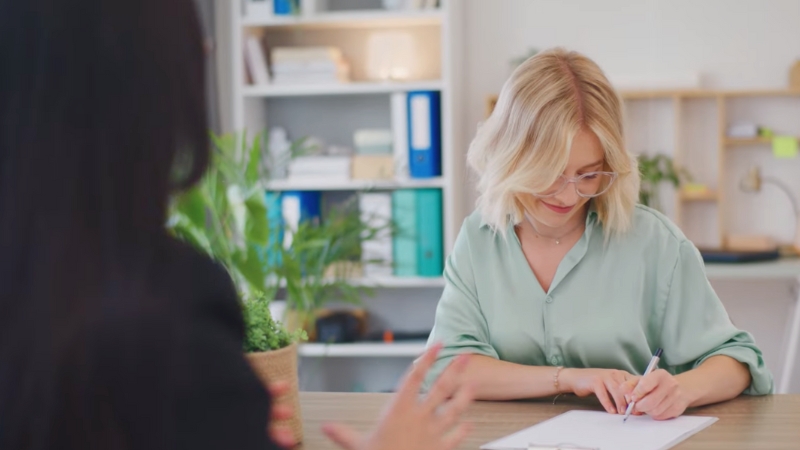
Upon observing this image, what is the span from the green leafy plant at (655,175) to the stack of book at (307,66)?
1262 mm

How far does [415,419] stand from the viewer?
2.96 feet

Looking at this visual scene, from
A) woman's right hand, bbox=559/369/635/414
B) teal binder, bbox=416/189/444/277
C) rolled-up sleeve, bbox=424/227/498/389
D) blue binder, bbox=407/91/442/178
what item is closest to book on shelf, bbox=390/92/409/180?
blue binder, bbox=407/91/442/178

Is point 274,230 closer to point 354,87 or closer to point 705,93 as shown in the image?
point 354,87

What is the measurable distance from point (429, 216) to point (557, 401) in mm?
2139

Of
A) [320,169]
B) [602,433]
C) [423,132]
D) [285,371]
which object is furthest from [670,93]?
[285,371]

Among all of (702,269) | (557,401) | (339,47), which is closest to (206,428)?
(557,401)

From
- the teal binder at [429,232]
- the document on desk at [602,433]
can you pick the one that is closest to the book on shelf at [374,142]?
the teal binder at [429,232]

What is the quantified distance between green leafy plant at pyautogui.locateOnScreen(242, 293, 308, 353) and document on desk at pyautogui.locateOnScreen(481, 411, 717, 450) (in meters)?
0.33

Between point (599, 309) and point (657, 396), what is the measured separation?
325mm

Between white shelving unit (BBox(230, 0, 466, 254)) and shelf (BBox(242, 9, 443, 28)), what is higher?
shelf (BBox(242, 9, 443, 28))

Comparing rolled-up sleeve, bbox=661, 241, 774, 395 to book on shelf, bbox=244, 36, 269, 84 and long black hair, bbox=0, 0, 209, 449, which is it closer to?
long black hair, bbox=0, 0, 209, 449

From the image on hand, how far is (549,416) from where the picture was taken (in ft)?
5.10

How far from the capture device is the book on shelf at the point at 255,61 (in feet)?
12.6

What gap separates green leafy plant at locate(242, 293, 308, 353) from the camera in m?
1.35
